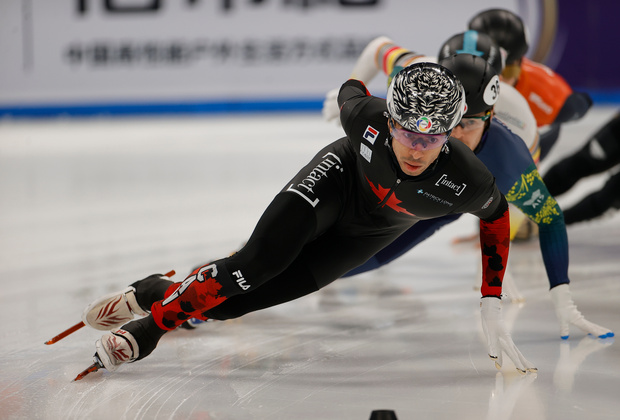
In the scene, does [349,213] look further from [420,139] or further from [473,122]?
[473,122]

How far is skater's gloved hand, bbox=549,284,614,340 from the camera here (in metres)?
2.96

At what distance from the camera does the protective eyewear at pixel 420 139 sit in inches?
91.8

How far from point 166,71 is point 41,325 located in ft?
24.5

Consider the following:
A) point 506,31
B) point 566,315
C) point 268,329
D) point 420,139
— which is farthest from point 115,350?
point 506,31

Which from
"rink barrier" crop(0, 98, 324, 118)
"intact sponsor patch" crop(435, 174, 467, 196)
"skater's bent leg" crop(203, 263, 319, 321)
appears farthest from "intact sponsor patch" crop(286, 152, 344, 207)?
"rink barrier" crop(0, 98, 324, 118)

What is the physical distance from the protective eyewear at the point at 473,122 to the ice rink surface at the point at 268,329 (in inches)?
31.7

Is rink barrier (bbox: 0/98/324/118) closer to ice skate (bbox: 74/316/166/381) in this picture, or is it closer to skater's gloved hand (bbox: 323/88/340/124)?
skater's gloved hand (bbox: 323/88/340/124)

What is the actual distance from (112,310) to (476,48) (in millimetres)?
1774

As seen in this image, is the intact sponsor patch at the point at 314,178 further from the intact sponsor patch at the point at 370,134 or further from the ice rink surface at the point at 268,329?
the ice rink surface at the point at 268,329

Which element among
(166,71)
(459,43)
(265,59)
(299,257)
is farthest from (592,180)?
(166,71)

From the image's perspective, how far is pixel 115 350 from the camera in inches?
99.9

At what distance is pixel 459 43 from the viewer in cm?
326

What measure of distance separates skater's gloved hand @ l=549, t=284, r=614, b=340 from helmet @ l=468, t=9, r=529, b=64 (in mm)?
1387

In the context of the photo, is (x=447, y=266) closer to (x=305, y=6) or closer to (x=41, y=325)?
(x=41, y=325)
